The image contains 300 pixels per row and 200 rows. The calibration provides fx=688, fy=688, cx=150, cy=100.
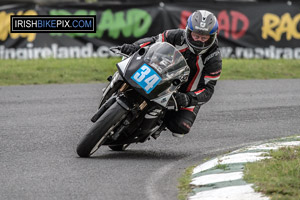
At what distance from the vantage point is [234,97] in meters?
12.3

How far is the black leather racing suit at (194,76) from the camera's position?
7789 millimetres

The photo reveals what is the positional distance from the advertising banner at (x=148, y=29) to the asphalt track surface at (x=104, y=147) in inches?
130

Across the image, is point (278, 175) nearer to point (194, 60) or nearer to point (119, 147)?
point (194, 60)

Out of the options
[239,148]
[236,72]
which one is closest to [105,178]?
[239,148]

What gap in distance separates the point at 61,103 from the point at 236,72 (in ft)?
19.8

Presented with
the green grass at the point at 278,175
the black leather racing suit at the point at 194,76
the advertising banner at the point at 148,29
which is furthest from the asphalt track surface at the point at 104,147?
the advertising banner at the point at 148,29

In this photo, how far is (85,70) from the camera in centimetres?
1594

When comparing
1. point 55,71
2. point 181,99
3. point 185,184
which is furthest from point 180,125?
Answer: point 55,71

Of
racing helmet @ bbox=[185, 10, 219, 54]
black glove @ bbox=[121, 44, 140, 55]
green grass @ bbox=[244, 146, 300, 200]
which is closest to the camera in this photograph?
green grass @ bbox=[244, 146, 300, 200]

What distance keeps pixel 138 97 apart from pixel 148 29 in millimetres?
10433

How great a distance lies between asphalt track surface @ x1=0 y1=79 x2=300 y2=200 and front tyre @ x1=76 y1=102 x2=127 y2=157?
22 cm

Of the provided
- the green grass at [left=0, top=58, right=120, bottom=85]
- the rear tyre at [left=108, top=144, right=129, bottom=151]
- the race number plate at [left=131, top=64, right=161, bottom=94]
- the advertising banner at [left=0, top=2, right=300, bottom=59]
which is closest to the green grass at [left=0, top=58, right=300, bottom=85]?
the green grass at [left=0, top=58, right=120, bottom=85]

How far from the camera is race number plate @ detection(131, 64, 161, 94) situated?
710cm

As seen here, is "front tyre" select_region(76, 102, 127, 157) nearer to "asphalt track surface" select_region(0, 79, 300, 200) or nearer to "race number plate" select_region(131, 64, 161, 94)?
"asphalt track surface" select_region(0, 79, 300, 200)
